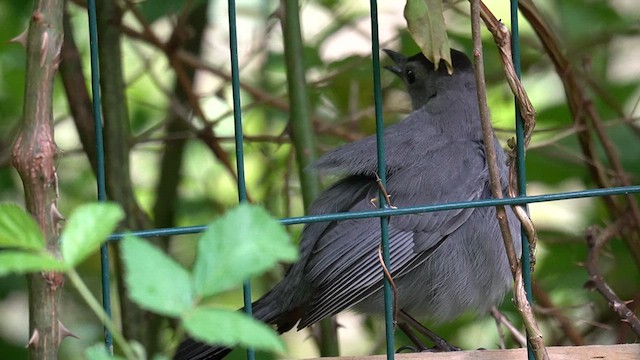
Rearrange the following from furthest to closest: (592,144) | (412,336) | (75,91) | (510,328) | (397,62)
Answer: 1. (397,62)
2. (75,91)
3. (592,144)
4. (412,336)
5. (510,328)

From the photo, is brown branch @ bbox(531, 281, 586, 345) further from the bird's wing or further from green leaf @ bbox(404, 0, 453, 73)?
green leaf @ bbox(404, 0, 453, 73)

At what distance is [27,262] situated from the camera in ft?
3.62

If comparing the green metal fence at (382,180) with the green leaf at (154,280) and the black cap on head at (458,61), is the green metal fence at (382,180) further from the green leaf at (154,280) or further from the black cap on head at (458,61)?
the black cap on head at (458,61)

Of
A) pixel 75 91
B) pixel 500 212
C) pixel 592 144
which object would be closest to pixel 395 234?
pixel 500 212

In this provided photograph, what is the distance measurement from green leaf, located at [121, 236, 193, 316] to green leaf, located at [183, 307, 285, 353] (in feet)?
0.06

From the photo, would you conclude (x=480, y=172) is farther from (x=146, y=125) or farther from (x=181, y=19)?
(x=146, y=125)

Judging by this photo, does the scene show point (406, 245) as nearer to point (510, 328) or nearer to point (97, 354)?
point (510, 328)

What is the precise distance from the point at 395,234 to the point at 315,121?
1159 mm

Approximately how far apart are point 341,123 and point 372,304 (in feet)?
3.24

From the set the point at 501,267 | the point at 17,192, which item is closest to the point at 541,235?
the point at 501,267

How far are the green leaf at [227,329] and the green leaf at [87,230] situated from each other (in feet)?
0.45

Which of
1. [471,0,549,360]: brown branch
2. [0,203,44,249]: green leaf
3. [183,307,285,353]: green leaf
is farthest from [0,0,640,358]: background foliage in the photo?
[183,307,285,353]: green leaf

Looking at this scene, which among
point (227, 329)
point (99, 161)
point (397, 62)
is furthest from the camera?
point (397, 62)

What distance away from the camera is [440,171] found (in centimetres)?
302
